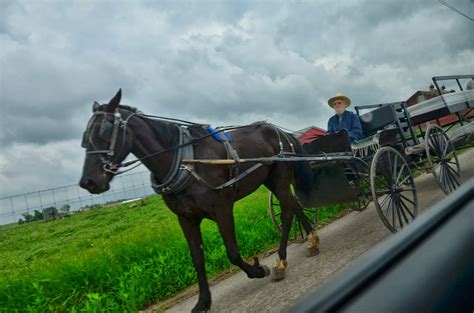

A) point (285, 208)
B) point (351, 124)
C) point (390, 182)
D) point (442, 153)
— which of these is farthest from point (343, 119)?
point (285, 208)

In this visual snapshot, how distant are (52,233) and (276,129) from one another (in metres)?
21.8

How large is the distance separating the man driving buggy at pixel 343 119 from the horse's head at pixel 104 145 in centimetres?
360

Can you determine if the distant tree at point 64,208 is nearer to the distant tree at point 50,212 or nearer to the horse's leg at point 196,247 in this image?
the distant tree at point 50,212

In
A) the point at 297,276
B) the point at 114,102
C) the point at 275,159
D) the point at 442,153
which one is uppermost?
the point at 114,102

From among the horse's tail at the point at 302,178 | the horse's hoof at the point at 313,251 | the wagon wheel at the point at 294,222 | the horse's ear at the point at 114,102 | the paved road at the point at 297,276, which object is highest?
the horse's ear at the point at 114,102

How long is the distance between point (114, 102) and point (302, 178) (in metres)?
2.94

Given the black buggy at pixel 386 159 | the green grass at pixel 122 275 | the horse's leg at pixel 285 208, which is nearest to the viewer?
the green grass at pixel 122 275

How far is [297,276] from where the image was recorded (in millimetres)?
4281

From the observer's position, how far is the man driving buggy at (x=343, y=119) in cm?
590

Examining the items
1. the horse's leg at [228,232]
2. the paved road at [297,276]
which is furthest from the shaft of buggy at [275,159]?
the paved road at [297,276]

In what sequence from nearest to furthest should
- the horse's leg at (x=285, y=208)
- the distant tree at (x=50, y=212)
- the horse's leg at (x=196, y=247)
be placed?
1. the horse's leg at (x=196, y=247)
2. the horse's leg at (x=285, y=208)
3. the distant tree at (x=50, y=212)

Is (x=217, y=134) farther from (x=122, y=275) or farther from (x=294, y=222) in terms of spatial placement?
(x=294, y=222)

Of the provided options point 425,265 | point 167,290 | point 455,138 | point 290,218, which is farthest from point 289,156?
point 425,265

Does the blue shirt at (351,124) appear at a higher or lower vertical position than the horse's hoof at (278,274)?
higher
